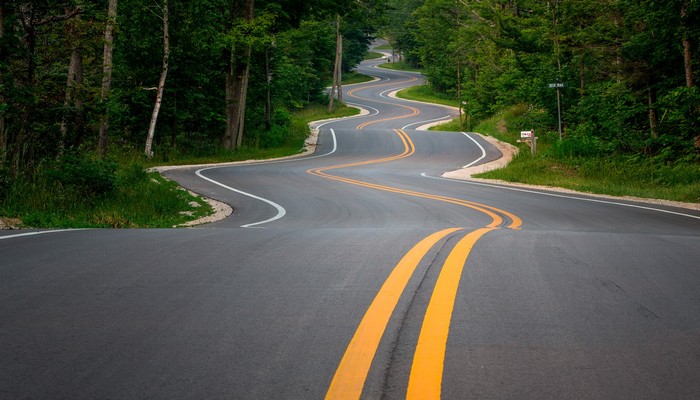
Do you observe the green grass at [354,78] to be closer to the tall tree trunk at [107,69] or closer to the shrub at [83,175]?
the tall tree trunk at [107,69]

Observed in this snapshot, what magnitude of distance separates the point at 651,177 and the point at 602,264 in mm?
18752

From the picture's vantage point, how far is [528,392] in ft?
10.2

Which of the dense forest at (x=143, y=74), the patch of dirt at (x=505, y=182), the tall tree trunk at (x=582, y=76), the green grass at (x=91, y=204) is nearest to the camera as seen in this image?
the green grass at (x=91, y=204)

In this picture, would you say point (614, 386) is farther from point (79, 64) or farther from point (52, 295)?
point (79, 64)

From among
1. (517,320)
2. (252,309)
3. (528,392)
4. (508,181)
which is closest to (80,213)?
(252,309)

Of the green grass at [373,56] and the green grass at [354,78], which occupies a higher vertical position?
the green grass at [373,56]

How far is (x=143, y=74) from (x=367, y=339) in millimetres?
30282

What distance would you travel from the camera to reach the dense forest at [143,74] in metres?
14.9

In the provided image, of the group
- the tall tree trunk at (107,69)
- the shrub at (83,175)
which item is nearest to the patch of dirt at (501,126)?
the tall tree trunk at (107,69)

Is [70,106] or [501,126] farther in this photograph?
[501,126]

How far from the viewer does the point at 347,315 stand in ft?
14.3

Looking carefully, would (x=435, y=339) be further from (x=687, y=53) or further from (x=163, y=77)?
(x=163, y=77)

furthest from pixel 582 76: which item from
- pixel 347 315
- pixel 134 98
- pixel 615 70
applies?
pixel 347 315

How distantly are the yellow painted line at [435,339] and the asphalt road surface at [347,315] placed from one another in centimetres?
1
